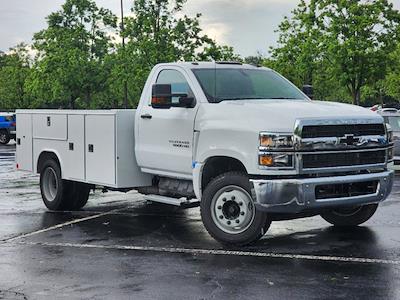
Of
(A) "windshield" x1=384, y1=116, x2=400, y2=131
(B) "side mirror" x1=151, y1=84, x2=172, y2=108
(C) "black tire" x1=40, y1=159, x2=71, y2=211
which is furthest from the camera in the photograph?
(A) "windshield" x1=384, y1=116, x2=400, y2=131

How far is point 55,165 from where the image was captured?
35.5 feet

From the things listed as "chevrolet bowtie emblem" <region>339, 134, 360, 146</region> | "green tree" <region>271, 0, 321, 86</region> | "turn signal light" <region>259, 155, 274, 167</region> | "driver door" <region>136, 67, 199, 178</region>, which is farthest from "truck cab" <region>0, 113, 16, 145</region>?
"chevrolet bowtie emblem" <region>339, 134, 360, 146</region>

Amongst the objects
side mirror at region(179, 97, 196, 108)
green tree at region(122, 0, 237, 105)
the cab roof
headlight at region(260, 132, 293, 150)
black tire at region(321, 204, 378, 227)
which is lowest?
black tire at region(321, 204, 378, 227)

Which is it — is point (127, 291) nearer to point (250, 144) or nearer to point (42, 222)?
point (250, 144)

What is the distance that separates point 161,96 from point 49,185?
376 cm

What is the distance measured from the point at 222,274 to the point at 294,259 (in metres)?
1.01

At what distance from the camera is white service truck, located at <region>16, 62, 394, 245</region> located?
727 centimetres

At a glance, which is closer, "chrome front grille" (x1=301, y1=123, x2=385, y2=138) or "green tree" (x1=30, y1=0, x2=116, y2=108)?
"chrome front grille" (x1=301, y1=123, x2=385, y2=138)

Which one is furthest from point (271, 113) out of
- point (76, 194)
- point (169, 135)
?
point (76, 194)

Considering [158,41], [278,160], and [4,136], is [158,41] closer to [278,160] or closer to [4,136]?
[4,136]

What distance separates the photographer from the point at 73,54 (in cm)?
4309

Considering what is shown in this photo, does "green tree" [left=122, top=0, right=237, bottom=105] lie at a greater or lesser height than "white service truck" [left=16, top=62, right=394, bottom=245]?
greater

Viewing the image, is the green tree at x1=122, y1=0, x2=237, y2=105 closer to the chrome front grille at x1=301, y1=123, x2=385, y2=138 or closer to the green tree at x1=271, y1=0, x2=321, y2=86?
the green tree at x1=271, y1=0, x2=321, y2=86

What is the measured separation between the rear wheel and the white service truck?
0.45 m
